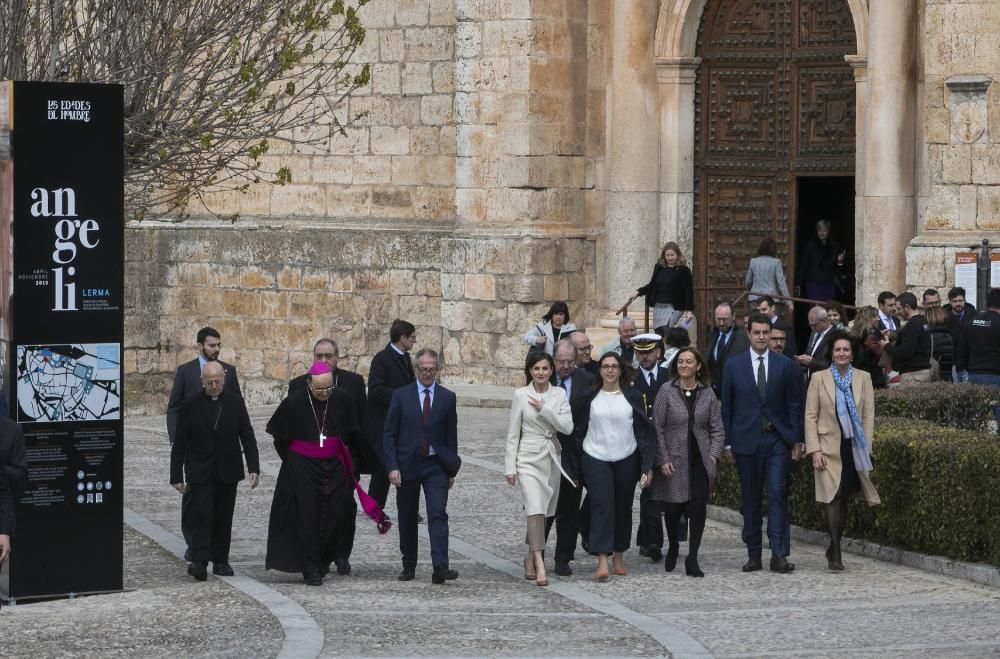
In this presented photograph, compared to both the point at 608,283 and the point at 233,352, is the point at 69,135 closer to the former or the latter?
the point at 608,283

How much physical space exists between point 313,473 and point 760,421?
282 cm

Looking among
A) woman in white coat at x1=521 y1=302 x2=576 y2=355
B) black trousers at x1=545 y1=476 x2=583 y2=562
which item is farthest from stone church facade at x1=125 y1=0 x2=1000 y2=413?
black trousers at x1=545 y1=476 x2=583 y2=562

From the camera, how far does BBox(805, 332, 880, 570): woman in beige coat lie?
13.1 m

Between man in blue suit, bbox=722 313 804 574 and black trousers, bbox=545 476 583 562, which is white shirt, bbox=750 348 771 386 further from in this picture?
black trousers, bbox=545 476 583 562

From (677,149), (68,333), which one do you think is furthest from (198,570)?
(677,149)

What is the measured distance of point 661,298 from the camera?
2044 centimetres

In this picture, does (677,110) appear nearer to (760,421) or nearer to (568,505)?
(760,421)

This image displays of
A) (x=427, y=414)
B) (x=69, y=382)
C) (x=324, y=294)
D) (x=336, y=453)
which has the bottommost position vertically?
(x=336, y=453)

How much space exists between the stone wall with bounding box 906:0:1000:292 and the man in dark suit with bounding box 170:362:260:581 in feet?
26.6

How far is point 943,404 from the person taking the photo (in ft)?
50.7

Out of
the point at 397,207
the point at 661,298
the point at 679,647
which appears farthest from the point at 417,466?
the point at 397,207

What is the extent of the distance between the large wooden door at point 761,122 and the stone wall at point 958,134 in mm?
2379

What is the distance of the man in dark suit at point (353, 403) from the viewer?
13.1 metres

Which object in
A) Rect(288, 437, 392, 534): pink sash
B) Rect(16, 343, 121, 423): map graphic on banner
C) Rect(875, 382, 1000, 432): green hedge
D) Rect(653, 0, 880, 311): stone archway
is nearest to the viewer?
Rect(16, 343, 121, 423): map graphic on banner
